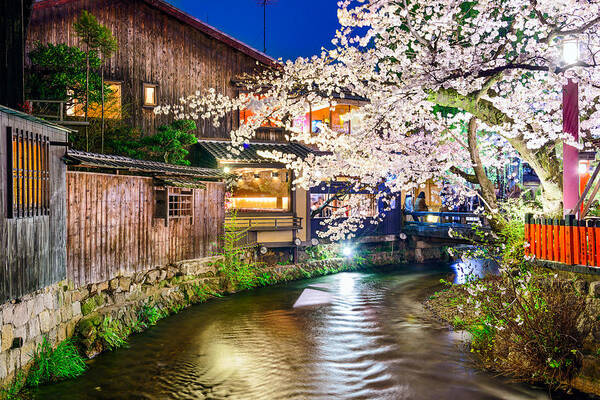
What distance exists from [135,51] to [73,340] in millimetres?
15315

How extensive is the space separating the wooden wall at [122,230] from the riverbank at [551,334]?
379 inches

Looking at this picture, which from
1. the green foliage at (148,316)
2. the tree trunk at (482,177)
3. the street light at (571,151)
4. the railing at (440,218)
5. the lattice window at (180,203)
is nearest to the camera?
the street light at (571,151)

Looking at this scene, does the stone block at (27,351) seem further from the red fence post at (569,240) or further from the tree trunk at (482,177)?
the tree trunk at (482,177)

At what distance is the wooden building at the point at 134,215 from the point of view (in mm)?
11438

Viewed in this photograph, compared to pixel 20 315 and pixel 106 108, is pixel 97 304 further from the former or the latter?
pixel 106 108

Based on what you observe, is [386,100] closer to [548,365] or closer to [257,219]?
[548,365]

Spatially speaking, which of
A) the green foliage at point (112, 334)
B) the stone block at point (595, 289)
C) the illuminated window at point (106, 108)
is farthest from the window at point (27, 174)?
the stone block at point (595, 289)

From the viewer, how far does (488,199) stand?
43.3ft

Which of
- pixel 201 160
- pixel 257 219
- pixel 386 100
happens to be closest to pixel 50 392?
pixel 386 100

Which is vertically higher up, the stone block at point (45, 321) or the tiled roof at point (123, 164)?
the tiled roof at point (123, 164)

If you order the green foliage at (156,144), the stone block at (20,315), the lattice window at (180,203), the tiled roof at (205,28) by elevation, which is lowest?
the stone block at (20,315)

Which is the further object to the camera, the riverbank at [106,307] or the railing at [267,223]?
the railing at [267,223]

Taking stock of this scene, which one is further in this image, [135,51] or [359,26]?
[135,51]

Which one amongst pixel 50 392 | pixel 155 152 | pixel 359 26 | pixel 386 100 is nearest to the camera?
pixel 50 392
